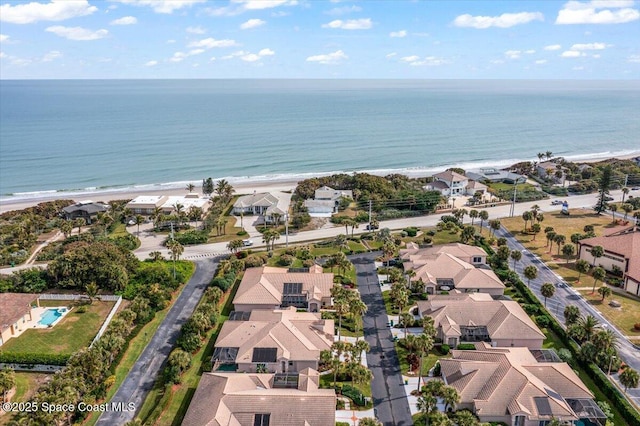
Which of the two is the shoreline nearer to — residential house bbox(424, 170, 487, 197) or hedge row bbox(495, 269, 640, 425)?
residential house bbox(424, 170, 487, 197)

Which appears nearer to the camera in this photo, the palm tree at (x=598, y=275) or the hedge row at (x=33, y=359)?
the hedge row at (x=33, y=359)

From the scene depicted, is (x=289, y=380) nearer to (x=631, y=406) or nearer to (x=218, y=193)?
(x=631, y=406)

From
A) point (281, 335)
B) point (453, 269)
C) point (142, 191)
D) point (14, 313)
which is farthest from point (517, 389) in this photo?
point (142, 191)

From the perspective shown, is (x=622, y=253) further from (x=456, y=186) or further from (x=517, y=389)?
(x=456, y=186)

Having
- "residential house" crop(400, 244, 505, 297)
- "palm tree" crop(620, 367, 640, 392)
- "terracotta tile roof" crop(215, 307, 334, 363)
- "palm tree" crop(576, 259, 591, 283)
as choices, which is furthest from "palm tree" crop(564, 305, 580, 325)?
"terracotta tile roof" crop(215, 307, 334, 363)

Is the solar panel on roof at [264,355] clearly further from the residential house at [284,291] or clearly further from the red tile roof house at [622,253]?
the red tile roof house at [622,253]

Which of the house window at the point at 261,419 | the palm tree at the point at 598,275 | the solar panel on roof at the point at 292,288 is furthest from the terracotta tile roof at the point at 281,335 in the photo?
the palm tree at the point at 598,275

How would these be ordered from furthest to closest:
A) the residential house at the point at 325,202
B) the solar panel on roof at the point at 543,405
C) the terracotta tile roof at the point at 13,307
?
the residential house at the point at 325,202 → the terracotta tile roof at the point at 13,307 → the solar panel on roof at the point at 543,405
